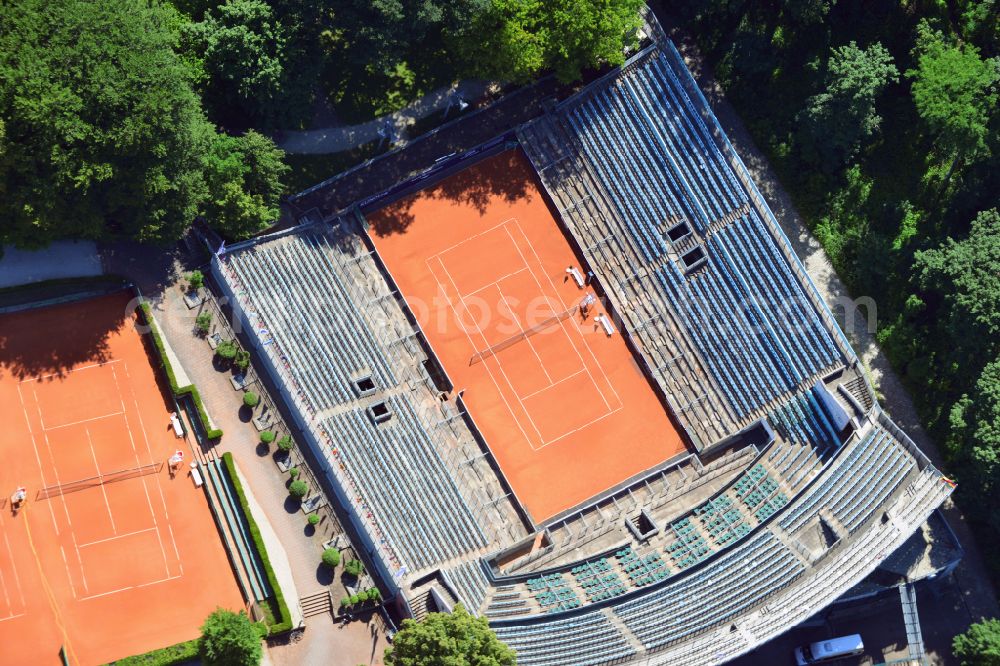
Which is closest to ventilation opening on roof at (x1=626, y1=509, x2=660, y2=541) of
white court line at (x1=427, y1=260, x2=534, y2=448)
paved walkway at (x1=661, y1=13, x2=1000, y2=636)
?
white court line at (x1=427, y1=260, x2=534, y2=448)

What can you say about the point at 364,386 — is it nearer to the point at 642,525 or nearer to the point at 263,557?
the point at 263,557

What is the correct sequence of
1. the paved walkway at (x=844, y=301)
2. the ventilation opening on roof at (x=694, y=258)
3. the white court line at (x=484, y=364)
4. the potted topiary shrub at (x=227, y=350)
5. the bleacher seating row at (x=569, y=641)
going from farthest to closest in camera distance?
the ventilation opening on roof at (x=694, y=258) < the white court line at (x=484, y=364) < the paved walkway at (x=844, y=301) < the potted topiary shrub at (x=227, y=350) < the bleacher seating row at (x=569, y=641)

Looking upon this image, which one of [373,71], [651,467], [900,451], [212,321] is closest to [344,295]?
[212,321]

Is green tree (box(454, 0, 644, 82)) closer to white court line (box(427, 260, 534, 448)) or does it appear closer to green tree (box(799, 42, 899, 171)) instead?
green tree (box(799, 42, 899, 171))

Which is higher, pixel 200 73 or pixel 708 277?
pixel 200 73

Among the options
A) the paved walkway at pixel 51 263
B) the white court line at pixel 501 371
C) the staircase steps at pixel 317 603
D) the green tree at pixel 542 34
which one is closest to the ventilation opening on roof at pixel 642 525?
the white court line at pixel 501 371

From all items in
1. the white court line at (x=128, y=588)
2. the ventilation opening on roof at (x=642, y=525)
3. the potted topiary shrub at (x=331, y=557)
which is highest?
the white court line at (x=128, y=588)

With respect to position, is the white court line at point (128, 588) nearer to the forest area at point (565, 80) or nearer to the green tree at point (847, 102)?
the forest area at point (565, 80)

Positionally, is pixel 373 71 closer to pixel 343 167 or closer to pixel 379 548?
pixel 343 167
